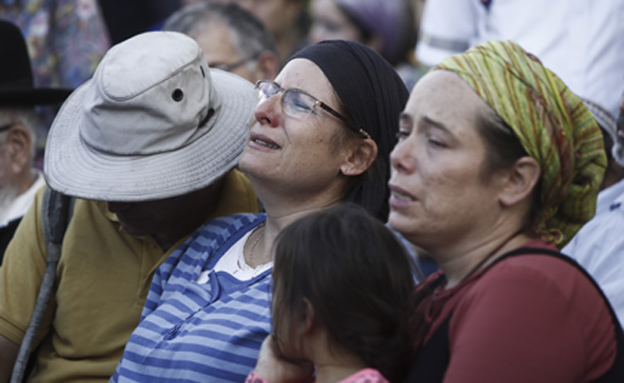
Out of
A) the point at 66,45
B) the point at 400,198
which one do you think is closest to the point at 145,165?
the point at 400,198

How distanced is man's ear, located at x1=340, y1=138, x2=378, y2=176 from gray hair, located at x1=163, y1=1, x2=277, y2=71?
6.24ft

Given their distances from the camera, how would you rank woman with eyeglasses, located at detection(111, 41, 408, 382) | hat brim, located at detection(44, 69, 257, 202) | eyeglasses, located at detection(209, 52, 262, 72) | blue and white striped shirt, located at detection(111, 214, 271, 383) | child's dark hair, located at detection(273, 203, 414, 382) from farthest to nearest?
eyeglasses, located at detection(209, 52, 262, 72) → hat brim, located at detection(44, 69, 257, 202) → woman with eyeglasses, located at detection(111, 41, 408, 382) → blue and white striped shirt, located at detection(111, 214, 271, 383) → child's dark hair, located at detection(273, 203, 414, 382)

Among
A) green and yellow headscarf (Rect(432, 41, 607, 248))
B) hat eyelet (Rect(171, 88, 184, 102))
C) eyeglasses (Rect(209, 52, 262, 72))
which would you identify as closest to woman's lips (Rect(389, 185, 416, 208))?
green and yellow headscarf (Rect(432, 41, 607, 248))

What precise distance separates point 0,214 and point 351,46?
1.90 m

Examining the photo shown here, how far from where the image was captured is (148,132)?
261cm

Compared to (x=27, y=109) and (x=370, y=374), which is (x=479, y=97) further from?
(x=27, y=109)

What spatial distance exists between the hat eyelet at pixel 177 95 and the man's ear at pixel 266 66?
1.63m

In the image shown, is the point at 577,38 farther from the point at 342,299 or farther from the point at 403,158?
the point at 342,299

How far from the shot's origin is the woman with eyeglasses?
90.4 inches

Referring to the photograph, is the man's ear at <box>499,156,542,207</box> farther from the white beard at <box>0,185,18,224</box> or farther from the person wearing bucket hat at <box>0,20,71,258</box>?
the white beard at <box>0,185,18,224</box>

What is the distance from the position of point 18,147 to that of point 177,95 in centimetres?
137

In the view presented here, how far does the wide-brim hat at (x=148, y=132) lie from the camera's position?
2.57 m

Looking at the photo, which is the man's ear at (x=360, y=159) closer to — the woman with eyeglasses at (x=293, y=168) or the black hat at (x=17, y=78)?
the woman with eyeglasses at (x=293, y=168)

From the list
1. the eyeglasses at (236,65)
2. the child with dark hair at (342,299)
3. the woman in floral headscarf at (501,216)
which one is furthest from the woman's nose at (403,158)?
the eyeglasses at (236,65)
